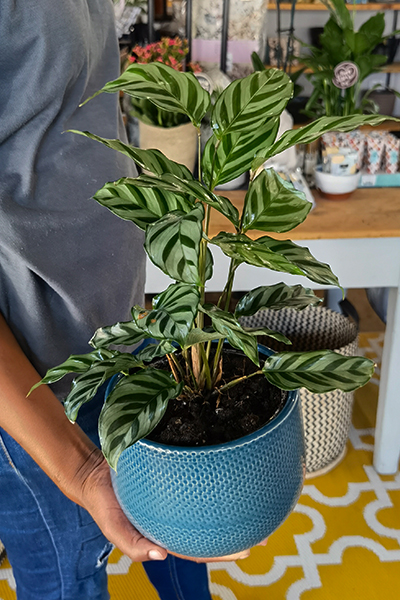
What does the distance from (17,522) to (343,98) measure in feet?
4.95

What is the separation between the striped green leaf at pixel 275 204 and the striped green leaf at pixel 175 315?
9 centimetres

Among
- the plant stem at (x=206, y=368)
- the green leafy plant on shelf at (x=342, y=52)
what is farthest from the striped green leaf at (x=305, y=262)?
the green leafy plant on shelf at (x=342, y=52)

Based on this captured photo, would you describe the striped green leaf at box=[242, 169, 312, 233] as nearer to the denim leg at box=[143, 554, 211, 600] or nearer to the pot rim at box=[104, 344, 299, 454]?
the pot rim at box=[104, 344, 299, 454]

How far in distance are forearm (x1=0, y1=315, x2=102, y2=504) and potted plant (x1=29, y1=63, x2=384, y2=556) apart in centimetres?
15

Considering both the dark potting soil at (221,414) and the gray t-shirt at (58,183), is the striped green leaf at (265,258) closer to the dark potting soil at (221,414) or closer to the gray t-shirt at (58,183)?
the dark potting soil at (221,414)

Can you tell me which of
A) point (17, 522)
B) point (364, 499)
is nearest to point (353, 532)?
point (364, 499)

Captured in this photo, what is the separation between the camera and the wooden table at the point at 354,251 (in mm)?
1381

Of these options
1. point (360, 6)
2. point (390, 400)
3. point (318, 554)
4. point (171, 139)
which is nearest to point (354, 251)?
point (390, 400)

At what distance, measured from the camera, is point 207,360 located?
0.58 m

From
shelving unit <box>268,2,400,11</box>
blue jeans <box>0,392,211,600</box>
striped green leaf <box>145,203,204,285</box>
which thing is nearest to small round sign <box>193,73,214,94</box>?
blue jeans <box>0,392,211,600</box>

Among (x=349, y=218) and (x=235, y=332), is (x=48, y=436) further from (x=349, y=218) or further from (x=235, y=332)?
(x=349, y=218)

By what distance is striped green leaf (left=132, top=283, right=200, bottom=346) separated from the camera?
1.41 feet

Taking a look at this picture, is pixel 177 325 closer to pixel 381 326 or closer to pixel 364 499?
pixel 364 499

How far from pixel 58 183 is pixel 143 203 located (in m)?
0.26
